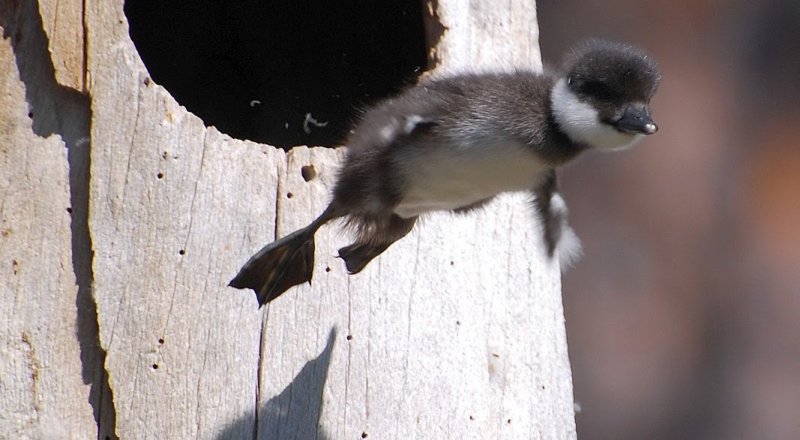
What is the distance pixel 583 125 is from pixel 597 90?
87 millimetres

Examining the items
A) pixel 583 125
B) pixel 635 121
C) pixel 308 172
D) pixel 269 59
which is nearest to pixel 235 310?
pixel 308 172

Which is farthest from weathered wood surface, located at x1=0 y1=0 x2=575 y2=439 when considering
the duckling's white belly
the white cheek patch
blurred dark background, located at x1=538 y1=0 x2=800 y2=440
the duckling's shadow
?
blurred dark background, located at x1=538 y1=0 x2=800 y2=440

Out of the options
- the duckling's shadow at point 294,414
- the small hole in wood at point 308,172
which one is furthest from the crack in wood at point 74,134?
the small hole in wood at point 308,172

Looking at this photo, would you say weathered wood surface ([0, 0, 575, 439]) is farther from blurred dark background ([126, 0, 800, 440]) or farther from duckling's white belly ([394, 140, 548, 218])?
blurred dark background ([126, 0, 800, 440])

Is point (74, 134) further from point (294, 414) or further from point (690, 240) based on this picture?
point (690, 240)

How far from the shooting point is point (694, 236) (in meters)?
5.82

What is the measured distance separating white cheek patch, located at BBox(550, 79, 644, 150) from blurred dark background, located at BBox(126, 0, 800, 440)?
2483 mm

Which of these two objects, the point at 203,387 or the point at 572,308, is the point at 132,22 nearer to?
the point at 203,387

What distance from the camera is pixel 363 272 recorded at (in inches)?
129

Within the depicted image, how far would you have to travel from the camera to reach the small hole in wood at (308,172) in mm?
3299

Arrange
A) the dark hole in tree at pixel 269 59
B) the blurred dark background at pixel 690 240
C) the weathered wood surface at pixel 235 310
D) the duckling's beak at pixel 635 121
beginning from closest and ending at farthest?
1. the duckling's beak at pixel 635 121
2. the weathered wood surface at pixel 235 310
3. the dark hole in tree at pixel 269 59
4. the blurred dark background at pixel 690 240

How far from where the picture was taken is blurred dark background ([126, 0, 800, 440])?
5668mm

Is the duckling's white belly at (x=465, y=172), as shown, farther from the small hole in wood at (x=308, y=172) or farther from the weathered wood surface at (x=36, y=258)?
the weathered wood surface at (x=36, y=258)

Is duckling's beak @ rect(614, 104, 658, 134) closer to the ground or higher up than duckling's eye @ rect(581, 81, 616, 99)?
closer to the ground
